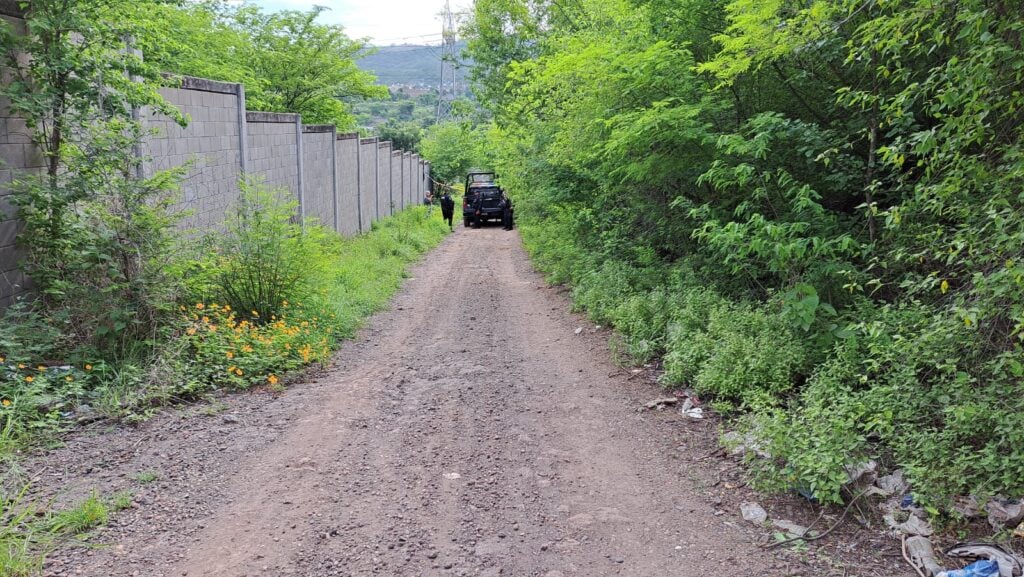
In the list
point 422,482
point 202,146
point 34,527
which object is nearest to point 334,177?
point 202,146

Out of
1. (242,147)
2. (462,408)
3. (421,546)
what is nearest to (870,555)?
(421,546)

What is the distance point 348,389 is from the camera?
6.46m

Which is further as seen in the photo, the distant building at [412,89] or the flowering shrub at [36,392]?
the distant building at [412,89]

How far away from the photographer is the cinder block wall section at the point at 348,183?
664 inches

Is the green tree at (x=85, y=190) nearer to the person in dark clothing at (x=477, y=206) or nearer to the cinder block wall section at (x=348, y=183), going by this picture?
the cinder block wall section at (x=348, y=183)

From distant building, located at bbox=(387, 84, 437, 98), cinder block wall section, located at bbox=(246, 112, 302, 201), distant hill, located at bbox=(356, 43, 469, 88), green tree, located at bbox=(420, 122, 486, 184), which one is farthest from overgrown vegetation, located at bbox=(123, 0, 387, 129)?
distant hill, located at bbox=(356, 43, 469, 88)

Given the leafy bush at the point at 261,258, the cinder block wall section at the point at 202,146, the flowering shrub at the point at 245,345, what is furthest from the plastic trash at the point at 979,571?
the cinder block wall section at the point at 202,146

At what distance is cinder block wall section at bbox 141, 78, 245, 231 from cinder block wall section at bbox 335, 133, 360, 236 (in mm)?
6608

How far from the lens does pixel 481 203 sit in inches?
1084

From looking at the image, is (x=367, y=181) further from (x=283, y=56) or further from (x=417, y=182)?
(x=417, y=182)

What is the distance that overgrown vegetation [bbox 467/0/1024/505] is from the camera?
4004 millimetres

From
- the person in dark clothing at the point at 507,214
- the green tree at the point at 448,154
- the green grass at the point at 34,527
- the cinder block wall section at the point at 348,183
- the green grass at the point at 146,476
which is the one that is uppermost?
the green tree at the point at 448,154

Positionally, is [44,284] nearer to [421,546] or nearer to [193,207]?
[193,207]

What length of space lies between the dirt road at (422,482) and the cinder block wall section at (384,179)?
1606 cm
